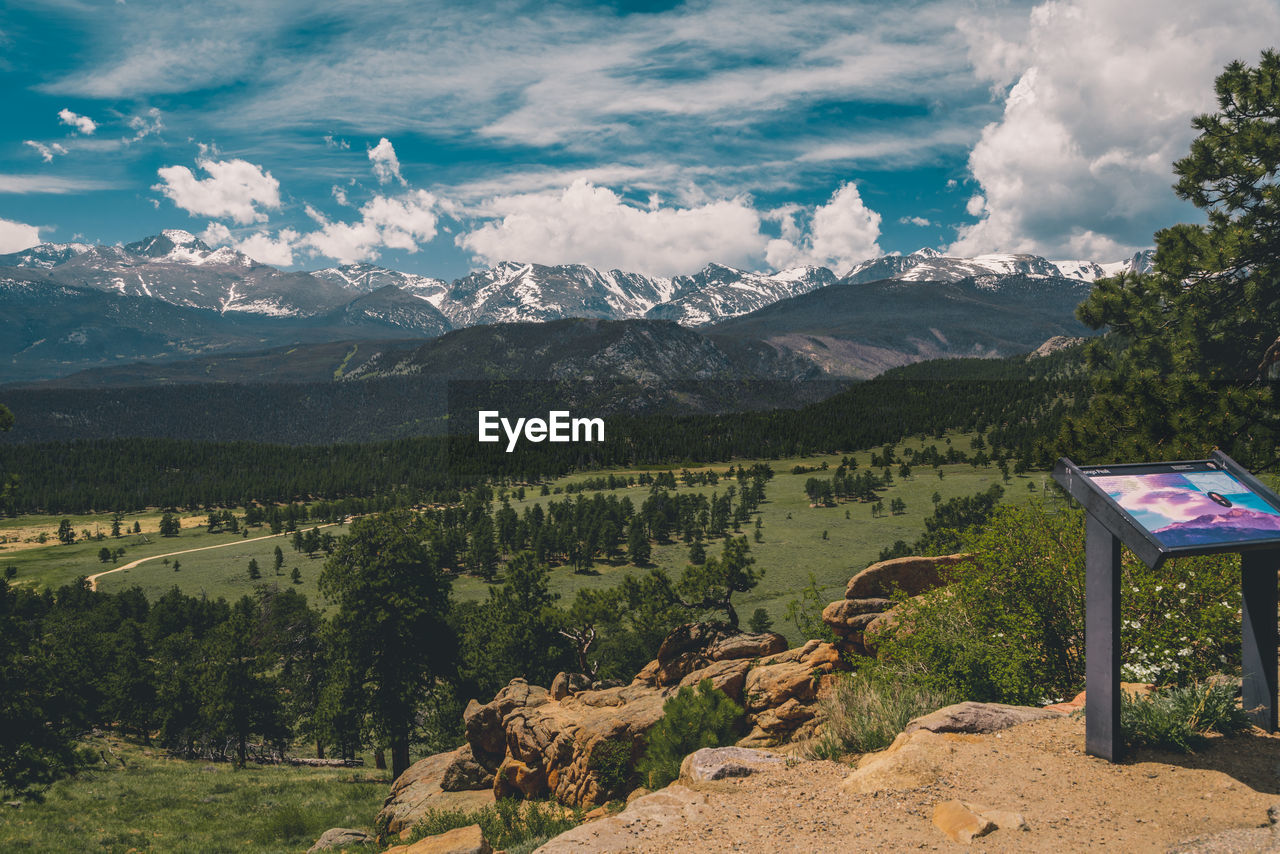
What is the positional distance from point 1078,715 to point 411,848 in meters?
17.2

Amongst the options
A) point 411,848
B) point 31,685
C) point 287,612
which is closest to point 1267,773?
point 411,848

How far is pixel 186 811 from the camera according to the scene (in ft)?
116

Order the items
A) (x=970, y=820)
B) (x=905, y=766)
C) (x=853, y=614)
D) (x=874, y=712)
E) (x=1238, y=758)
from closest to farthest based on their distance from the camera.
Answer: (x=970, y=820)
(x=1238, y=758)
(x=905, y=766)
(x=874, y=712)
(x=853, y=614)

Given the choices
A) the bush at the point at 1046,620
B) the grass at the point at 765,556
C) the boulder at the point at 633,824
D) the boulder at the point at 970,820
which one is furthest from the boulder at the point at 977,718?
the grass at the point at 765,556

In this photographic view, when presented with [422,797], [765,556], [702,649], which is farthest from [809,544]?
[422,797]

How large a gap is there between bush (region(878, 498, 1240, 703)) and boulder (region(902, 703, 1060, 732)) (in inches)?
58.0

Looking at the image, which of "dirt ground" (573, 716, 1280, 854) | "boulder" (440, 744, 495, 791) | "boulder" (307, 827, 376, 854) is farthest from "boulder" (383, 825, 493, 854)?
"boulder" (440, 744, 495, 791)

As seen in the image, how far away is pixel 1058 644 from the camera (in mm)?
15094

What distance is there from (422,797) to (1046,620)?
2648cm

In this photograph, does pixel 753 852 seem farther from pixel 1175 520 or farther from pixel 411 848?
pixel 411 848

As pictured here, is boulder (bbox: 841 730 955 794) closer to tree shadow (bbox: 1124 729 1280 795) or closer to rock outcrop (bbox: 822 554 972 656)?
tree shadow (bbox: 1124 729 1280 795)

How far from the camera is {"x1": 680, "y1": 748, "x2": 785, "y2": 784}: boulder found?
13.3m

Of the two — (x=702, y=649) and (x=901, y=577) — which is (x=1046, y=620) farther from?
(x=702, y=649)

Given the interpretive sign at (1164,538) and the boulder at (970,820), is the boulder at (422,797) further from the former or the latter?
the interpretive sign at (1164,538)
